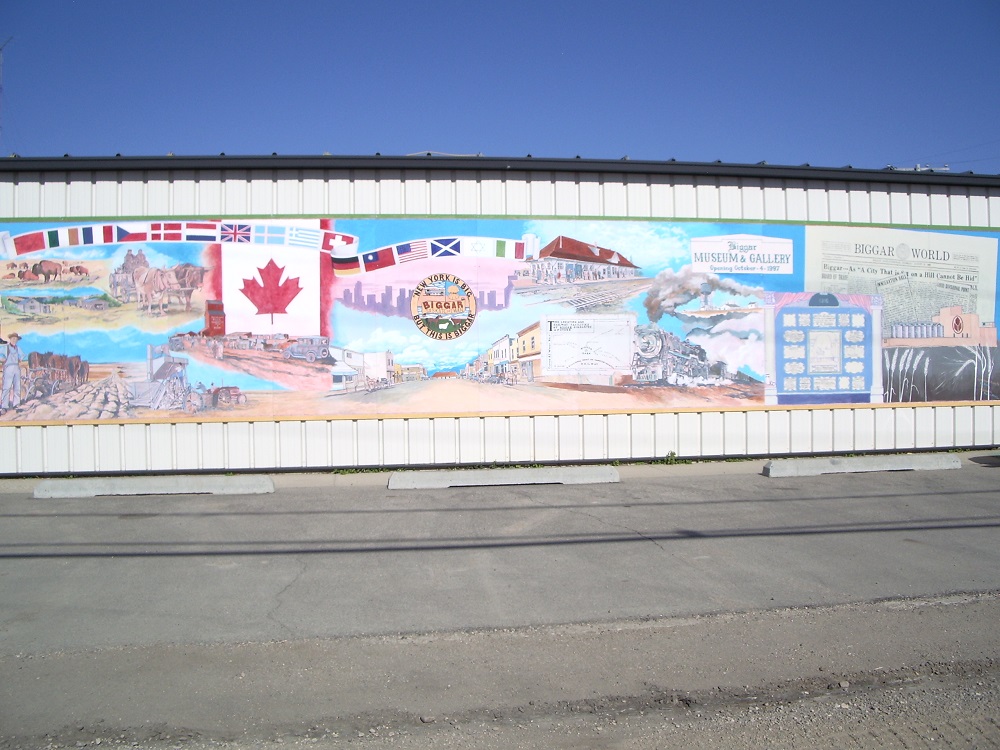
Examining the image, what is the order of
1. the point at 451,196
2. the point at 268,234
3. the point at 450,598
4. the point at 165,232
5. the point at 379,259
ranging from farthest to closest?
the point at 451,196, the point at 379,259, the point at 268,234, the point at 165,232, the point at 450,598

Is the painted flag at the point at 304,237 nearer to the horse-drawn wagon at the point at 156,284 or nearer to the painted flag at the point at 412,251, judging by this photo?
the painted flag at the point at 412,251

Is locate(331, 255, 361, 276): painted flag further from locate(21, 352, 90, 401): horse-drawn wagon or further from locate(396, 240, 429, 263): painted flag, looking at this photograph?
locate(21, 352, 90, 401): horse-drawn wagon

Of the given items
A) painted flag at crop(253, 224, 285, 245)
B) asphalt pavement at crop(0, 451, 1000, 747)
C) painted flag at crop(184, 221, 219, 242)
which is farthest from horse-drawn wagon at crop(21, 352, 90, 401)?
painted flag at crop(253, 224, 285, 245)

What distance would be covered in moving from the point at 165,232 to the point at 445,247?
14.2ft

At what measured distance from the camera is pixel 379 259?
1218 centimetres

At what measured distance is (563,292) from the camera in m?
12.5

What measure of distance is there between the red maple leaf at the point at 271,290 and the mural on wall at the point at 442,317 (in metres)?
0.02

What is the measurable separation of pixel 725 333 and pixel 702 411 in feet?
4.45

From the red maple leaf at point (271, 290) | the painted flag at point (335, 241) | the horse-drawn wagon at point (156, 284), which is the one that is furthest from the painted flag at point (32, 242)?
the painted flag at point (335, 241)

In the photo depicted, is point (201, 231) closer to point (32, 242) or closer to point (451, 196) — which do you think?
point (32, 242)

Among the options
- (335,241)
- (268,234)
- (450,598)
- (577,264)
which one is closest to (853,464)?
(577,264)

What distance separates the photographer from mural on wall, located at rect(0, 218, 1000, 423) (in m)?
11.9

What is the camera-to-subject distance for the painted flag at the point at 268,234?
1201 centimetres

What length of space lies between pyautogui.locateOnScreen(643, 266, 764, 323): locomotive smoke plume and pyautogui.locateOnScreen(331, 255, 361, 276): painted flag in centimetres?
471
